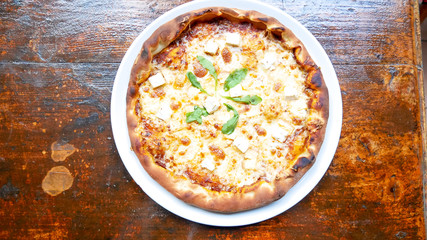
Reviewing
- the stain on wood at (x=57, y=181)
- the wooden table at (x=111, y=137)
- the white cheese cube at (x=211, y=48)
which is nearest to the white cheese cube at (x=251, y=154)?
the wooden table at (x=111, y=137)

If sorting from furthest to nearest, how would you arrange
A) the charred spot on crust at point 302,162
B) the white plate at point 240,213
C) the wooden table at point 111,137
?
the wooden table at point 111,137 → the white plate at point 240,213 → the charred spot on crust at point 302,162

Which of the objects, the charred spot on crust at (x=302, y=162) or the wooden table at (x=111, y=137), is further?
the wooden table at (x=111, y=137)

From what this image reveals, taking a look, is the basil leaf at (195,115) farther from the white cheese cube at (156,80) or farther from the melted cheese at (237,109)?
the white cheese cube at (156,80)

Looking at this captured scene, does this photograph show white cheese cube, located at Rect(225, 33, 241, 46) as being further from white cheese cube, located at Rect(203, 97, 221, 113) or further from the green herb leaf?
white cheese cube, located at Rect(203, 97, 221, 113)

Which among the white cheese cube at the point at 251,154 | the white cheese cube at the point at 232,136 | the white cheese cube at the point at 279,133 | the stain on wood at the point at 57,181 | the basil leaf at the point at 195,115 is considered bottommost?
the stain on wood at the point at 57,181

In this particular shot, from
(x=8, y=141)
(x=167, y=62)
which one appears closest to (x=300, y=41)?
(x=167, y=62)

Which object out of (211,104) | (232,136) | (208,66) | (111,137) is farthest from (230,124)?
(111,137)
